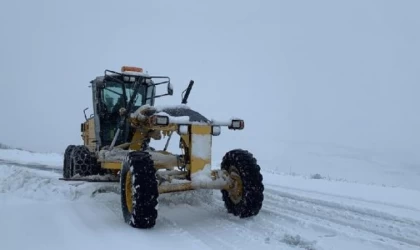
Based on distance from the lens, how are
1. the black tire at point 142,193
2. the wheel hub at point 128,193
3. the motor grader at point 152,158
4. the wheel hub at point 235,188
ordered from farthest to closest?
the wheel hub at point 235,188
the wheel hub at point 128,193
the motor grader at point 152,158
the black tire at point 142,193

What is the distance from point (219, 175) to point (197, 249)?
73.8 inches

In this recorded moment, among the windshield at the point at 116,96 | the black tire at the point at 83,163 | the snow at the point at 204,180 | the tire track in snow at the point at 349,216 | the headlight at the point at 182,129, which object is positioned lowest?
the tire track in snow at the point at 349,216

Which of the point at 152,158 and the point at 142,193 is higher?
the point at 152,158

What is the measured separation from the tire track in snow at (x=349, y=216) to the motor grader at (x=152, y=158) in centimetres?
99

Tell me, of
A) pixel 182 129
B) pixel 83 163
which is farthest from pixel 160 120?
pixel 83 163

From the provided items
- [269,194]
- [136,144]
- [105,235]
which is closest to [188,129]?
[105,235]

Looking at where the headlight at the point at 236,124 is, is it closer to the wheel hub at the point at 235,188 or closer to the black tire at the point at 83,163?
the wheel hub at the point at 235,188

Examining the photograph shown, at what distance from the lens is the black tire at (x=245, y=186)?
19.5 feet

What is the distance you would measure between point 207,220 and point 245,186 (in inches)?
28.9

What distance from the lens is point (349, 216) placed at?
6277mm

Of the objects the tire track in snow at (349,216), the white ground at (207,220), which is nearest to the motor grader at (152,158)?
the white ground at (207,220)

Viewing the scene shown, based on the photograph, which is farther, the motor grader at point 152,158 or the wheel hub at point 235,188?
the wheel hub at point 235,188

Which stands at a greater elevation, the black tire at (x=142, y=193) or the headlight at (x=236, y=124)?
the headlight at (x=236, y=124)

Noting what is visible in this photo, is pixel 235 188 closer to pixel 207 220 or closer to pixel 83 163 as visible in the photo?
pixel 207 220
